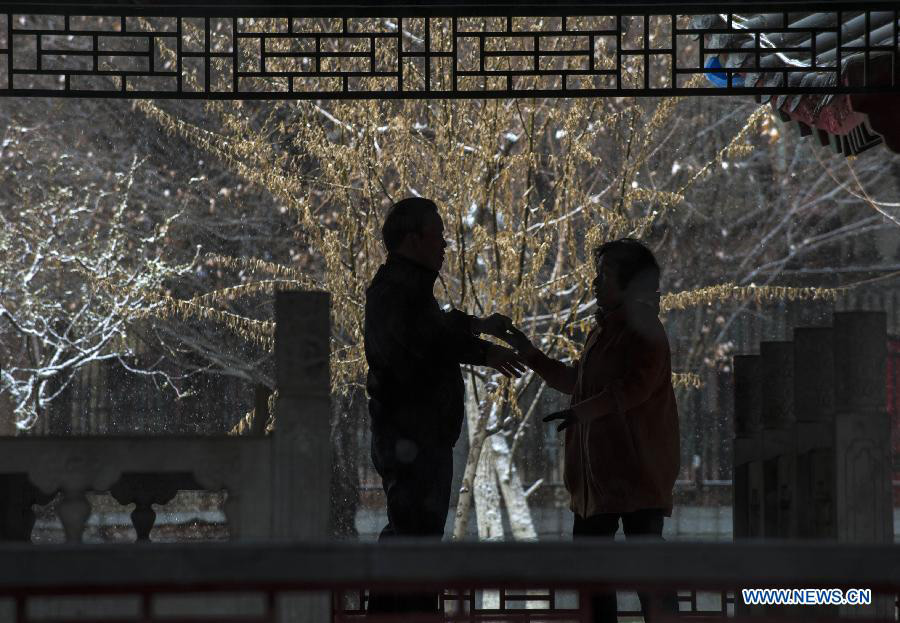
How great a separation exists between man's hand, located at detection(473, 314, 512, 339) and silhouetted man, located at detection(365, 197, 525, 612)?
0.24ft

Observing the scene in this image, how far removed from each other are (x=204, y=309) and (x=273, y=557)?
9.88 m

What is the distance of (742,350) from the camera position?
58.5 ft

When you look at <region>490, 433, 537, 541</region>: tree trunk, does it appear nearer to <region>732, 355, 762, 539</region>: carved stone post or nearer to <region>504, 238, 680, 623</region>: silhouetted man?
<region>732, 355, 762, 539</region>: carved stone post

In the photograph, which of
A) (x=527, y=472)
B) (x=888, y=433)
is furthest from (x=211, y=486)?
(x=527, y=472)

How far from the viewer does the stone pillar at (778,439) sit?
5383 mm

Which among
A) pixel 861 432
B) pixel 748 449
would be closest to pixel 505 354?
pixel 861 432

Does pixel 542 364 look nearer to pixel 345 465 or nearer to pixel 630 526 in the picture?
pixel 630 526

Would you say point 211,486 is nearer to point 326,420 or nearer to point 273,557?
point 326,420

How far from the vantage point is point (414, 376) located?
415 cm

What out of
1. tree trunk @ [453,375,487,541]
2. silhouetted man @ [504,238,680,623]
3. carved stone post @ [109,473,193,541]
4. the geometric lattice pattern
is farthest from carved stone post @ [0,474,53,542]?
tree trunk @ [453,375,487,541]

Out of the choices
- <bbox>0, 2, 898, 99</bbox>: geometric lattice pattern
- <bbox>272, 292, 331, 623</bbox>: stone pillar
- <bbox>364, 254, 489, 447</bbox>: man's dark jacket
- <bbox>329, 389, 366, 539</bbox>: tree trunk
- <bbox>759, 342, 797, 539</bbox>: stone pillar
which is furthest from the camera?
<bbox>329, 389, 366, 539</bbox>: tree trunk

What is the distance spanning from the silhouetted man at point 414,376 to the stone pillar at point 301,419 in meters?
0.39

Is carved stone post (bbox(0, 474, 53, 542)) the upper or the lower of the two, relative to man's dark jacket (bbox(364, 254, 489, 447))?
lower

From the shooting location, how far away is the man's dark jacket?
13.5 ft
